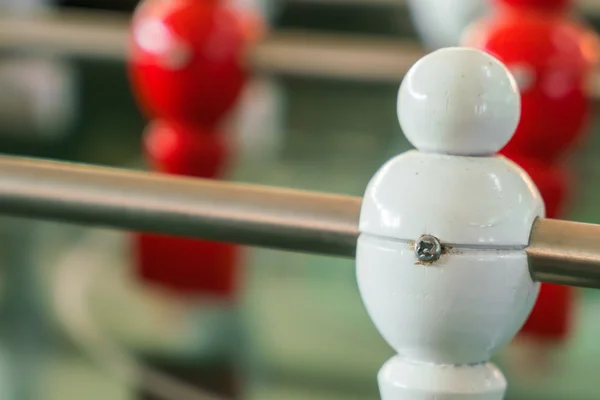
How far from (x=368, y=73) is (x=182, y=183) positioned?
504mm

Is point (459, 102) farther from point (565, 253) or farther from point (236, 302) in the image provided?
point (236, 302)

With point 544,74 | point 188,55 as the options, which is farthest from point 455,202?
point 188,55

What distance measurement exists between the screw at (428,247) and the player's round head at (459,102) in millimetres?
32

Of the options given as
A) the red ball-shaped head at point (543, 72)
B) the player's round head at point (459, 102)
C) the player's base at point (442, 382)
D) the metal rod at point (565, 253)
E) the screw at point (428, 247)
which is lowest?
the player's base at point (442, 382)

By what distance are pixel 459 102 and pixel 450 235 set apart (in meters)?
0.04

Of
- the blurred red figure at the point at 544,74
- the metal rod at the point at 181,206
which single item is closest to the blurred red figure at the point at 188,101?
the blurred red figure at the point at 544,74

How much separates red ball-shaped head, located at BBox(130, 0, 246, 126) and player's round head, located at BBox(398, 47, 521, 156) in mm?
436

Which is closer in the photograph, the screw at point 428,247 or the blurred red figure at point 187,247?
the screw at point 428,247

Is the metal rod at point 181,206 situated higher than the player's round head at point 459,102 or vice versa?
the player's round head at point 459,102

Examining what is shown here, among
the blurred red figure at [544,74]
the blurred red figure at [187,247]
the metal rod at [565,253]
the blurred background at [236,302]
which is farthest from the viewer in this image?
the blurred red figure at [187,247]

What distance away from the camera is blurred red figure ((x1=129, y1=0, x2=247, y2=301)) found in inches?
28.8

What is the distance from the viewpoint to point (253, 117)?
4.88ft

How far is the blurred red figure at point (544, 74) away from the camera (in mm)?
580

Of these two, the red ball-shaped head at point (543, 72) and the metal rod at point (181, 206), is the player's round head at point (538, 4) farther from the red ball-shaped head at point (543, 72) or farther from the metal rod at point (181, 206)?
the metal rod at point (181, 206)
